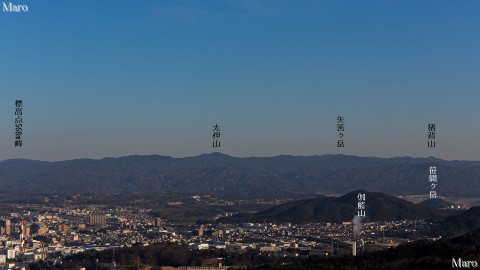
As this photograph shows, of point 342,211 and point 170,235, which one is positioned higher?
point 342,211

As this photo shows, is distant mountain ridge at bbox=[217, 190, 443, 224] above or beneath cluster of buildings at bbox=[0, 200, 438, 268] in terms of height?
above

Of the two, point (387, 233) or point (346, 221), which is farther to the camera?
point (346, 221)

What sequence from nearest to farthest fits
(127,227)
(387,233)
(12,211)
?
1. (387,233)
2. (127,227)
3. (12,211)

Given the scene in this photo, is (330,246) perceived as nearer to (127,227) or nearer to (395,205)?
(127,227)

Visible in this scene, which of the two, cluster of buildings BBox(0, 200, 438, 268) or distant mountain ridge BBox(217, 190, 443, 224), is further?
distant mountain ridge BBox(217, 190, 443, 224)

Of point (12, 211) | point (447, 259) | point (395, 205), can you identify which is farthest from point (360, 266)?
point (12, 211)

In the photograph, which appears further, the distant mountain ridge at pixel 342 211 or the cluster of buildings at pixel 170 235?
the distant mountain ridge at pixel 342 211

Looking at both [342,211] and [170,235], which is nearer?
[170,235]

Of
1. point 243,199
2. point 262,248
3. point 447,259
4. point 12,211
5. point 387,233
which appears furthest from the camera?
point 243,199

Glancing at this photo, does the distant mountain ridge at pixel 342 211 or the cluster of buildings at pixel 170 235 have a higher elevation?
the distant mountain ridge at pixel 342 211

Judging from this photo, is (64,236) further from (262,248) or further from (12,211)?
(12,211)
